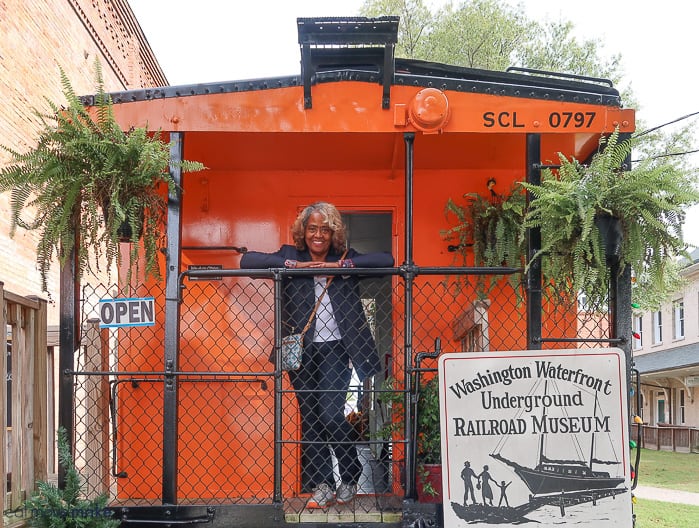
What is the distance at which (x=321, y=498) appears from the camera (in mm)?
4320

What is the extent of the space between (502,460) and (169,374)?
74.5 inches

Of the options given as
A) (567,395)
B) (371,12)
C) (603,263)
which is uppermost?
(371,12)

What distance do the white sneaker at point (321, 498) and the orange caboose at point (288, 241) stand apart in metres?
0.08

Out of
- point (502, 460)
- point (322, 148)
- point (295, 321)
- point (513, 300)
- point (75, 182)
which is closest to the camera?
point (502, 460)

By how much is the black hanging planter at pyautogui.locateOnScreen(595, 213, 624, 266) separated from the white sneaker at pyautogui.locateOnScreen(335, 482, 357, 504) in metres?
2.03

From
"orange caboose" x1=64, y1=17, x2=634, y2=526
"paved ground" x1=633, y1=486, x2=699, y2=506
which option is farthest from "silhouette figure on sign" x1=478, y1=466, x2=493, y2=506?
"paved ground" x1=633, y1=486, x2=699, y2=506

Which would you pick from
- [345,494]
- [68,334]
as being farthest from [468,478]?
[68,334]

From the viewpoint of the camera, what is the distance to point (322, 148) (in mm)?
5000

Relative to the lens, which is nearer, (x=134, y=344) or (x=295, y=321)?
(x=295, y=321)

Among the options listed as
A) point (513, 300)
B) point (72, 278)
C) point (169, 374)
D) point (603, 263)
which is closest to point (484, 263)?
point (513, 300)

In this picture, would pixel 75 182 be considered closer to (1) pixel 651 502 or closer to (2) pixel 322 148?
(2) pixel 322 148

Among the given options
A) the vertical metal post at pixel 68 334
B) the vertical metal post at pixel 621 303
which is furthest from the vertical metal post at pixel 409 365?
the vertical metal post at pixel 68 334

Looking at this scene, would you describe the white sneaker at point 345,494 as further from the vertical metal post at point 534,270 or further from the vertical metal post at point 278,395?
the vertical metal post at point 534,270

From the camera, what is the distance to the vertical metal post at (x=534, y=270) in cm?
429
